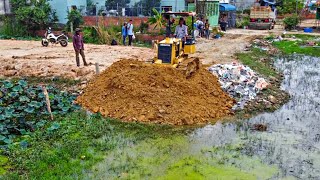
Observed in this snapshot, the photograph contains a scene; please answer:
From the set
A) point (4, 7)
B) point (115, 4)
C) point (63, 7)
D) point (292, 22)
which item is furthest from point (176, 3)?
point (4, 7)

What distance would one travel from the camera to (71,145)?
761cm

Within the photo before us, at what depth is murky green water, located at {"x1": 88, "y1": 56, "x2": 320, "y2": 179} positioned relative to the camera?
6.72 metres

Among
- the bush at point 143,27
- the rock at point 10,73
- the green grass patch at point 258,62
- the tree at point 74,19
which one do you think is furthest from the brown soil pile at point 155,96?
the tree at point 74,19

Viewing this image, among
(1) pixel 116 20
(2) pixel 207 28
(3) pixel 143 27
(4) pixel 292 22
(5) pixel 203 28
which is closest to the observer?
(3) pixel 143 27

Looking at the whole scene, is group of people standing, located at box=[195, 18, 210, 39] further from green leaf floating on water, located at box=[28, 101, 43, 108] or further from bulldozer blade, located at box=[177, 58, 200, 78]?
green leaf floating on water, located at box=[28, 101, 43, 108]

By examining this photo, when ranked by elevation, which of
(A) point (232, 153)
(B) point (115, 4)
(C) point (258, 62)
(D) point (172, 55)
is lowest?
(A) point (232, 153)

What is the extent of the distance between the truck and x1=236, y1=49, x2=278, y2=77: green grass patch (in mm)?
13465

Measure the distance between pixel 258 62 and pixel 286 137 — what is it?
9012 millimetres

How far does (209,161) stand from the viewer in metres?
7.26

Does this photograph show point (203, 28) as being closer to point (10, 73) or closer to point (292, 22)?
point (292, 22)

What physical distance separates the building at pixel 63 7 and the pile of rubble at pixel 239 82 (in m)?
18.3

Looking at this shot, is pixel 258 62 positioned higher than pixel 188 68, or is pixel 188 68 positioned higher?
pixel 188 68

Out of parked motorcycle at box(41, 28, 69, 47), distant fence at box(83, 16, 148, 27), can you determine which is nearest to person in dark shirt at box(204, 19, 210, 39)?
distant fence at box(83, 16, 148, 27)

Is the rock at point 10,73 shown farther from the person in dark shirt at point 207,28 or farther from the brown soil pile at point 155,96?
the person in dark shirt at point 207,28
